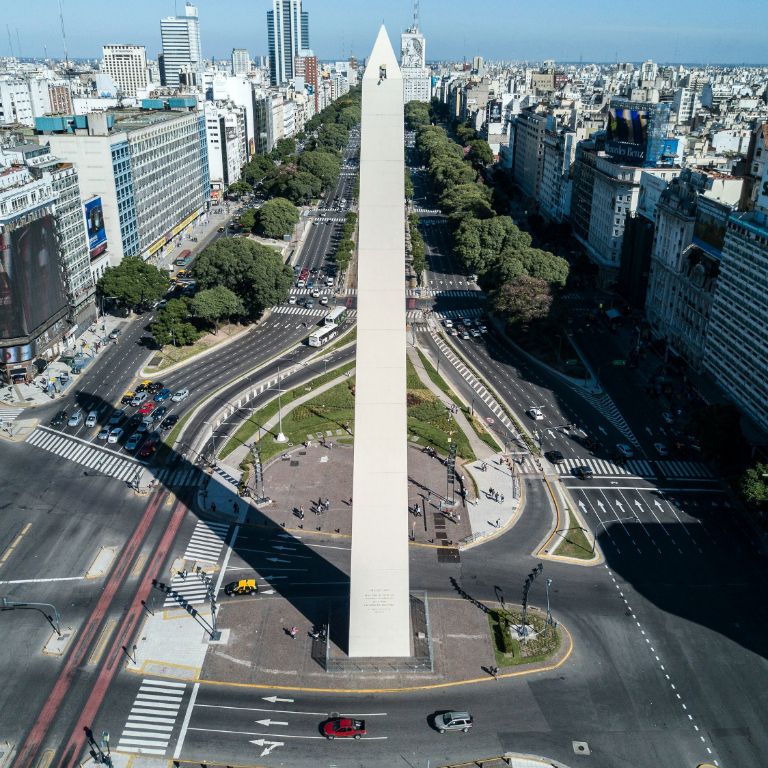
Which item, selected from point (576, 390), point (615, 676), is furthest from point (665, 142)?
point (615, 676)

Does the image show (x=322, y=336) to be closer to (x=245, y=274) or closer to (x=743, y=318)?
(x=245, y=274)

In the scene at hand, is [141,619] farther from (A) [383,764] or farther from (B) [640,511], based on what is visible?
(B) [640,511]

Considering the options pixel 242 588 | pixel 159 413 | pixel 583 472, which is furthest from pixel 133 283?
pixel 583 472

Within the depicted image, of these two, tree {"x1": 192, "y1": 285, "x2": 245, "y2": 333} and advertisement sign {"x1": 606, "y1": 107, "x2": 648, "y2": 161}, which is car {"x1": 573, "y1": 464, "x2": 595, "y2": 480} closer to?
tree {"x1": 192, "y1": 285, "x2": 245, "y2": 333}

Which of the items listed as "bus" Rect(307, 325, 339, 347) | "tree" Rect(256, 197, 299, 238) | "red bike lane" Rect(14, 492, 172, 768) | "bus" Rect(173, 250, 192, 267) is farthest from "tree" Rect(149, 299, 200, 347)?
"tree" Rect(256, 197, 299, 238)

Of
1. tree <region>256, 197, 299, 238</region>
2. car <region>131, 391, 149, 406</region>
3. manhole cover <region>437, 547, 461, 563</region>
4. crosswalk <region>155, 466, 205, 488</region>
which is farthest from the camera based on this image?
tree <region>256, 197, 299, 238</region>

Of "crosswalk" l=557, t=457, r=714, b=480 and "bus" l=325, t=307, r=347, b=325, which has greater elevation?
"bus" l=325, t=307, r=347, b=325
